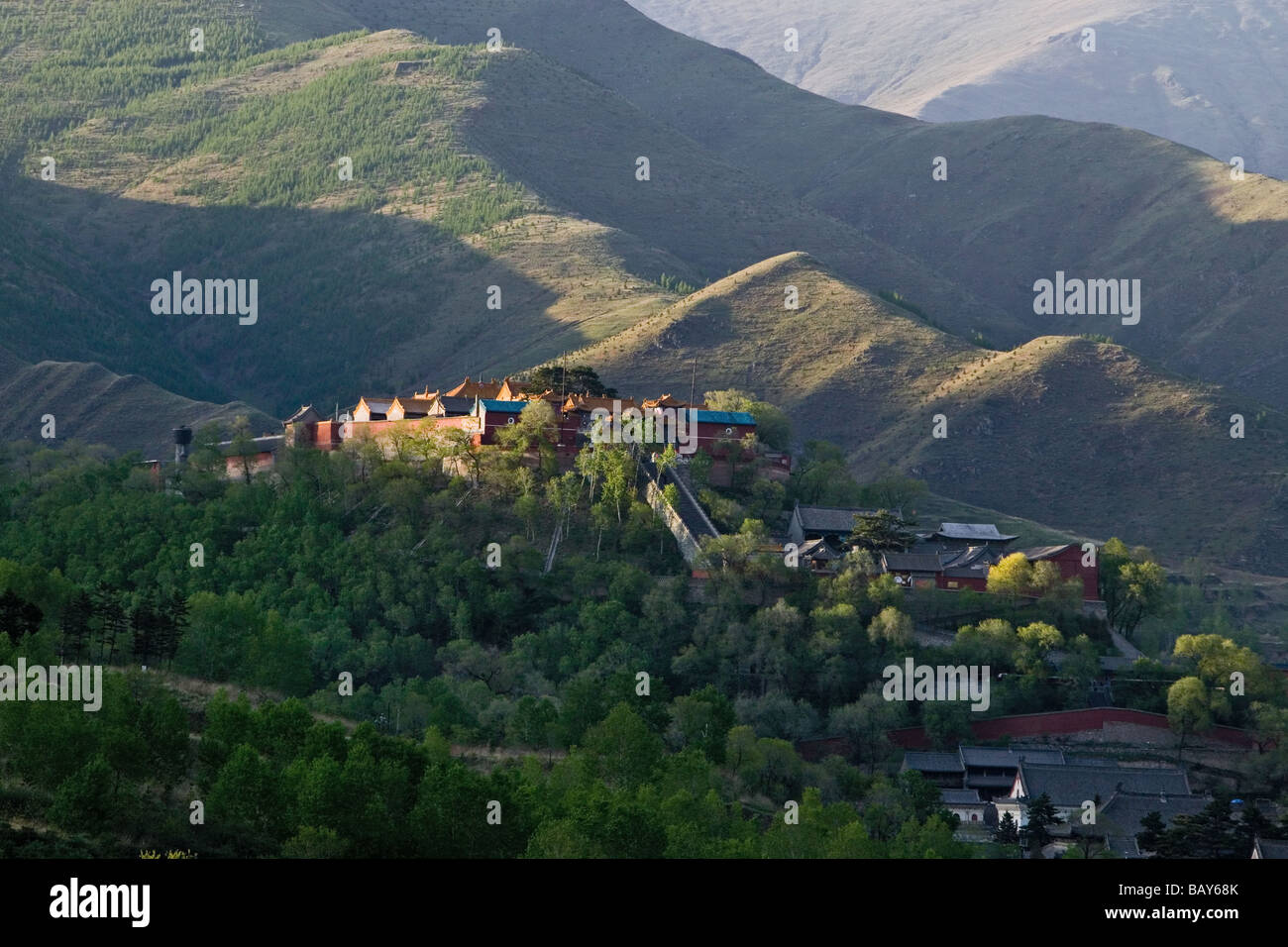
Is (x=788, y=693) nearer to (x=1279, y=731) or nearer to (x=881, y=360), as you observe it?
(x=1279, y=731)

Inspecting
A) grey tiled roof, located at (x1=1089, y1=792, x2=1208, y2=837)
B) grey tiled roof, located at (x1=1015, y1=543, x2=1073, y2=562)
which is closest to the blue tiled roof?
grey tiled roof, located at (x1=1015, y1=543, x2=1073, y2=562)

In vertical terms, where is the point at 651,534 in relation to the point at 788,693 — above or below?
above

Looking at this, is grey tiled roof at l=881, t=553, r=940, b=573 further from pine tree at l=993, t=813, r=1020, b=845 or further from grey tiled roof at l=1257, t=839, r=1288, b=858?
grey tiled roof at l=1257, t=839, r=1288, b=858

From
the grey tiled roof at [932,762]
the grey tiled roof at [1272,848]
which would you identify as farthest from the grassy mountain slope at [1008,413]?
the grey tiled roof at [1272,848]

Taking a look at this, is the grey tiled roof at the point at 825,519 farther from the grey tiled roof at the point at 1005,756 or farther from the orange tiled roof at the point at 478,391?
the orange tiled roof at the point at 478,391

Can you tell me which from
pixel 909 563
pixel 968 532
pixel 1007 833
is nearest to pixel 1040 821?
pixel 1007 833

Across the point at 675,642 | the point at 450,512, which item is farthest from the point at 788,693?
the point at 450,512

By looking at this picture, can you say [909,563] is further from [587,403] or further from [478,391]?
[478,391]
